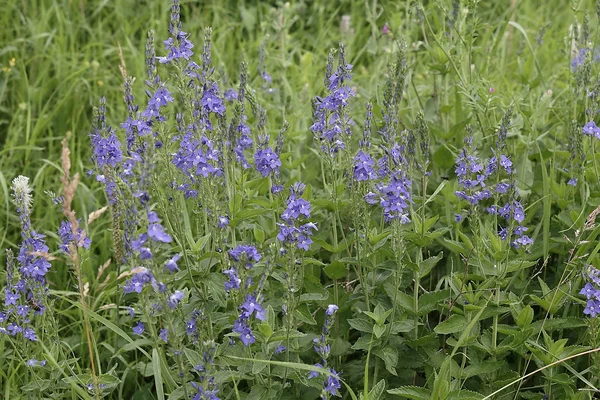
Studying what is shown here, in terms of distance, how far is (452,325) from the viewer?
2975mm

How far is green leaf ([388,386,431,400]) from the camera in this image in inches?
109

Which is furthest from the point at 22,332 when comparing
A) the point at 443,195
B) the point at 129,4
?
the point at 129,4

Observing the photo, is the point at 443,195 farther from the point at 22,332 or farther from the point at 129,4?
the point at 129,4

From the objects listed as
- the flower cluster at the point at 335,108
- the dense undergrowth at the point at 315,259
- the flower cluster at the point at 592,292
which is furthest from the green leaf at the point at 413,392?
the flower cluster at the point at 335,108

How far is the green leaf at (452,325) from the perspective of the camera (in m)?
2.95

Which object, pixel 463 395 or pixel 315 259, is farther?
pixel 315 259

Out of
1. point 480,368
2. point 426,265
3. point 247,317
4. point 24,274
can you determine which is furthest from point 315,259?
point 24,274

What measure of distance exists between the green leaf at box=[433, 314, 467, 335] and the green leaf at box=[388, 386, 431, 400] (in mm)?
246

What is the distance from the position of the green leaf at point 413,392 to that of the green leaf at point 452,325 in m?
0.25

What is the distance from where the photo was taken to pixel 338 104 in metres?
3.04

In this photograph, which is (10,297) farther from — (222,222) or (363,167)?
(363,167)

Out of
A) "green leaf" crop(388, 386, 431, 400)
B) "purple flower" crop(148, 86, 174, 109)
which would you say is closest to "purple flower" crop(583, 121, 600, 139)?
"green leaf" crop(388, 386, 431, 400)

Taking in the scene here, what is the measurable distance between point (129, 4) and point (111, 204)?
321cm

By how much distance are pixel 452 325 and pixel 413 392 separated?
327 millimetres
